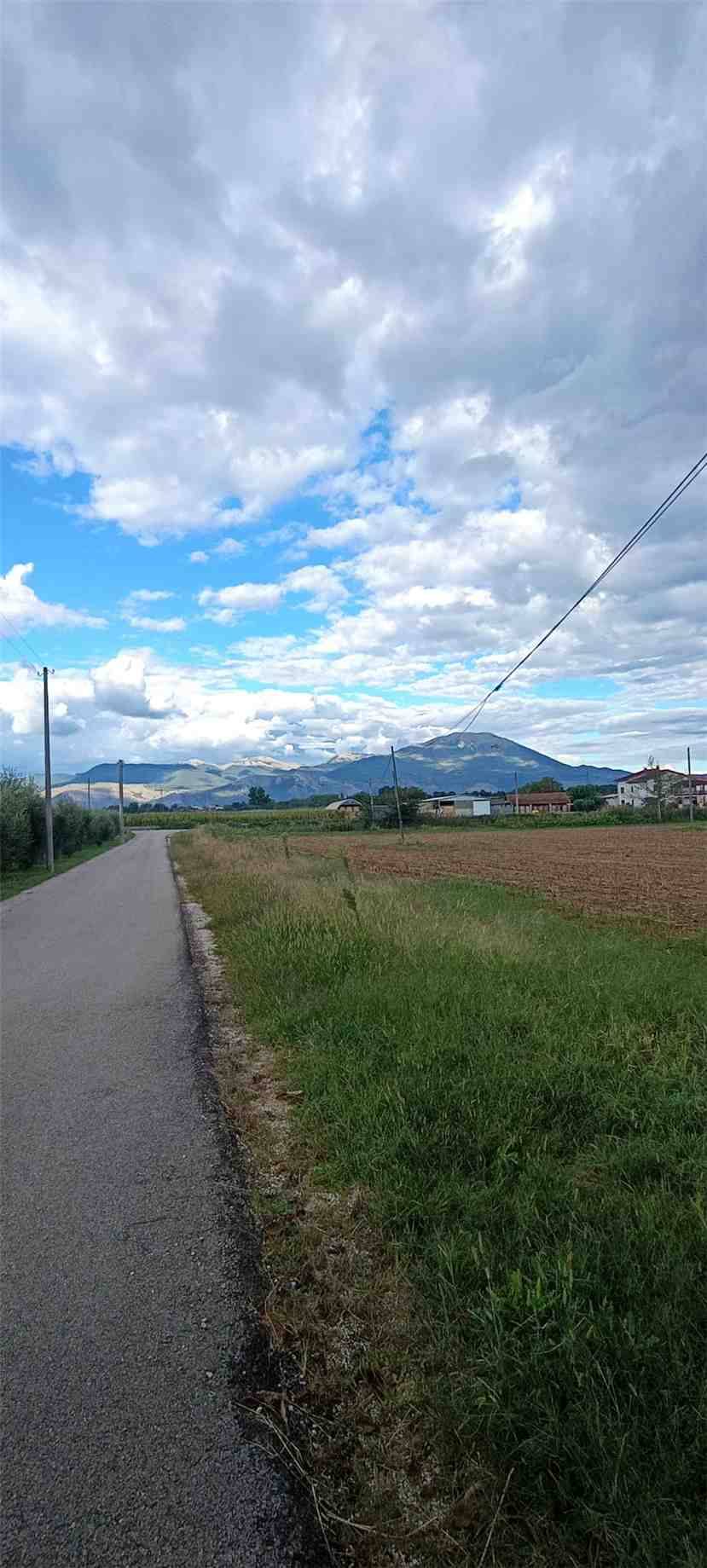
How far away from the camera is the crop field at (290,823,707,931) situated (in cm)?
1446

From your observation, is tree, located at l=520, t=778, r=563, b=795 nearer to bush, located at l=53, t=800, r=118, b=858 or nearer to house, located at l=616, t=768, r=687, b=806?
house, located at l=616, t=768, r=687, b=806

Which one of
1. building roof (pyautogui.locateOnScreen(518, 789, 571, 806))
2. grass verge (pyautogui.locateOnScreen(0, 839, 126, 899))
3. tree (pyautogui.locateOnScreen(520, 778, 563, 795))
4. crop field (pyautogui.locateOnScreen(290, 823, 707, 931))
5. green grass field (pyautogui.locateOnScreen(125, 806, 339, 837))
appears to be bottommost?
crop field (pyautogui.locateOnScreen(290, 823, 707, 931))

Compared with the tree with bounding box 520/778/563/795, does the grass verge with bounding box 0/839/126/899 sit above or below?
below

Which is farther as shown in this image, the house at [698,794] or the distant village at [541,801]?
the house at [698,794]

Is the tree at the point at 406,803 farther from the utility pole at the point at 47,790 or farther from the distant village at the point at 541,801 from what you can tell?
the utility pole at the point at 47,790

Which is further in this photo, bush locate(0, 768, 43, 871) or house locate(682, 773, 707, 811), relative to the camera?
house locate(682, 773, 707, 811)

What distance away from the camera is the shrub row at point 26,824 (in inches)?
1003

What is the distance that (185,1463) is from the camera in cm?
207

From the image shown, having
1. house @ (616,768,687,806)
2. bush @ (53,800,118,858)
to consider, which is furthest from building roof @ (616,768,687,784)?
bush @ (53,800,118,858)

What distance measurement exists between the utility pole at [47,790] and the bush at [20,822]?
42 cm

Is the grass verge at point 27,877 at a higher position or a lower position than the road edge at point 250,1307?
higher

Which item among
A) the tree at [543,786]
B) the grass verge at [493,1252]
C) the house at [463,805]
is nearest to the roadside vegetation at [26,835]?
the grass verge at [493,1252]

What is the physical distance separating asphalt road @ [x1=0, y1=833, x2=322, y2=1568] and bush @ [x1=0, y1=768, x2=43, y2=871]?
21349 mm

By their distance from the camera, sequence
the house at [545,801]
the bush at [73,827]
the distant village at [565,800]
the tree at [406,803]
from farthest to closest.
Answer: the house at [545,801] → the distant village at [565,800] → the tree at [406,803] → the bush at [73,827]
